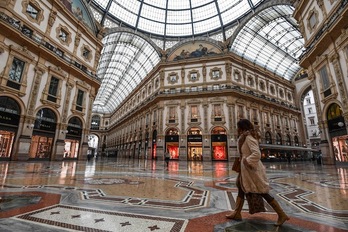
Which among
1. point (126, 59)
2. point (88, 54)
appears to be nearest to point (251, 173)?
point (88, 54)

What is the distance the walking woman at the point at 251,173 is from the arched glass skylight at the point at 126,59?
3093 cm

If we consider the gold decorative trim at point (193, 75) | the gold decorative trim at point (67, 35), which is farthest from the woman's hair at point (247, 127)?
the gold decorative trim at point (193, 75)

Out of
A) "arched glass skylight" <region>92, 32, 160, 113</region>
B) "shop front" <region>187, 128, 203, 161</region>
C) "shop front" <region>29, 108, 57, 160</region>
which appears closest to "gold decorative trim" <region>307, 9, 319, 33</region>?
"shop front" <region>187, 128, 203, 161</region>

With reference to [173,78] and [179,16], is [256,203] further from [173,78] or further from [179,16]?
[179,16]

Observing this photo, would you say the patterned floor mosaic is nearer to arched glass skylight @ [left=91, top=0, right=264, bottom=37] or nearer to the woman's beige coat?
the woman's beige coat

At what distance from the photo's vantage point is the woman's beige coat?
2.26 metres

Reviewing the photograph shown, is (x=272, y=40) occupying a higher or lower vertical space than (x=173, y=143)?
higher

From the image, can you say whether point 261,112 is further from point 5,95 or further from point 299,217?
point 5,95

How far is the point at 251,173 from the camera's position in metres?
2.37

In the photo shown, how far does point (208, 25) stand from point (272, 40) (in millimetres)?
12235

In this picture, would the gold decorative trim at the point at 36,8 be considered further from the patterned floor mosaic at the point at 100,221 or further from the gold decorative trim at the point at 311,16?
the gold decorative trim at the point at 311,16

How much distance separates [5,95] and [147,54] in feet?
79.9

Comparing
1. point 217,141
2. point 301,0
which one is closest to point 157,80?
point 217,141

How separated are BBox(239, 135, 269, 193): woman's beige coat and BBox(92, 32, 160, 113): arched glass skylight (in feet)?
102
